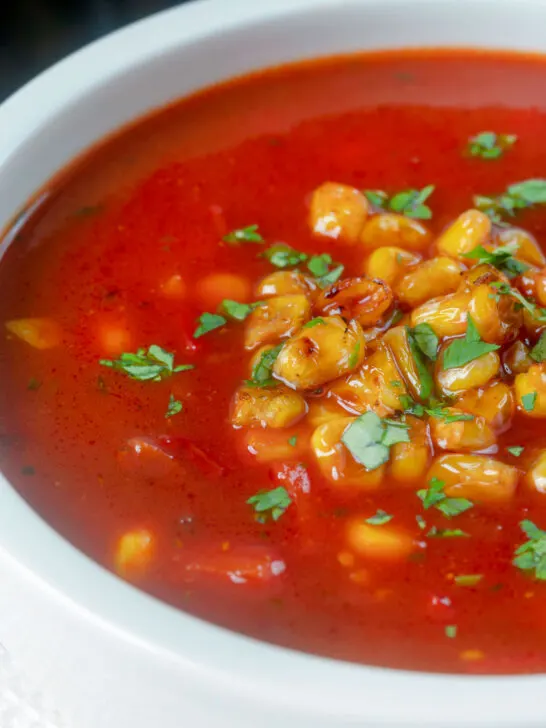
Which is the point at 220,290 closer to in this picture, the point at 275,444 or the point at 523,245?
the point at 275,444

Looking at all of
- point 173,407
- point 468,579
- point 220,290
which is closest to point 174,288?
point 220,290

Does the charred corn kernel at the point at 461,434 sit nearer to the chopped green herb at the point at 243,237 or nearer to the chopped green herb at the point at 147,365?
the chopped green herb at the point at 147,365

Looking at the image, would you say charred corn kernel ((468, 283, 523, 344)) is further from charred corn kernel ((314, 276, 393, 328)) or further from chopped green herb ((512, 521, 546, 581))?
chopped green herb ((512, 521, 546, 581))

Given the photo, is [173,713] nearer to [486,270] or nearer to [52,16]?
[486,270]

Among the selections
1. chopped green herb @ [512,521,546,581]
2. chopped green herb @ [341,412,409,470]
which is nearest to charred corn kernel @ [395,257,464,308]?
chopped green herb @ [341,412,409,470]

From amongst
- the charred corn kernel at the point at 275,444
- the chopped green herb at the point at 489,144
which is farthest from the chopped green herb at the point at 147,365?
the chopped green herb at the point at 489,144

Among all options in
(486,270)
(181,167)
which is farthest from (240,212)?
(486,270)

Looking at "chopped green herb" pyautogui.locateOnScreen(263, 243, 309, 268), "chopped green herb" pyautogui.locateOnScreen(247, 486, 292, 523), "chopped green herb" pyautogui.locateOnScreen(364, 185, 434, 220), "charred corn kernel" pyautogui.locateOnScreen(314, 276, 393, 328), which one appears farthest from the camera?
"chopped green herb" pyautogui.locateOnScreen(364, 185, 434, 220)
